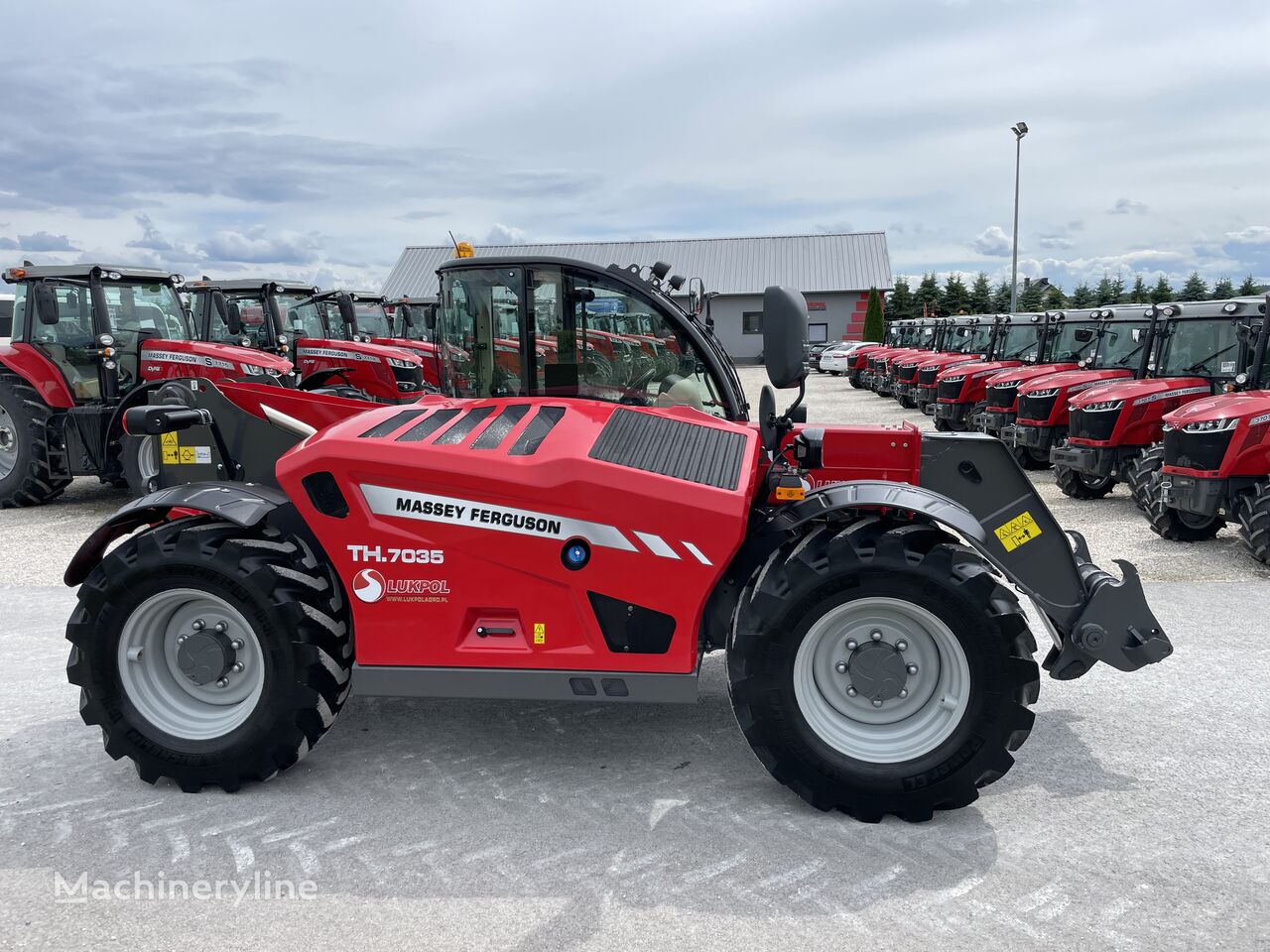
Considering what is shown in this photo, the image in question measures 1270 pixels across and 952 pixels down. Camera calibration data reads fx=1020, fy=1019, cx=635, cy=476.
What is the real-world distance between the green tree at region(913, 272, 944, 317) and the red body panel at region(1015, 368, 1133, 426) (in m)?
42.4

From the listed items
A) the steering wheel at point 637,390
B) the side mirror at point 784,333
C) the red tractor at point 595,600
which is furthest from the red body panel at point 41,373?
the side mirror at point 784,333

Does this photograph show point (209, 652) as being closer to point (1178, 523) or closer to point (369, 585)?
point (369, 585)

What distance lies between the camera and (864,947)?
2795 mm

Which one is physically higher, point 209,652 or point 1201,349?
point 1201,349

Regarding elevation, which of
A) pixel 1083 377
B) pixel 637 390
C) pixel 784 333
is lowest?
pixel 1083 377

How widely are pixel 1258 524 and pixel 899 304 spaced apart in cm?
4792

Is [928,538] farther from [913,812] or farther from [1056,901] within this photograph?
[1056,901]

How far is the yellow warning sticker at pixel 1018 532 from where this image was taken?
13.0ft

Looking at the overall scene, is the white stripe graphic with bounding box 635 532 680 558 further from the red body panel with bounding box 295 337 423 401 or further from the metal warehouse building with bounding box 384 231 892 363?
the metal warehouse building with bounding box 384 231 892 363

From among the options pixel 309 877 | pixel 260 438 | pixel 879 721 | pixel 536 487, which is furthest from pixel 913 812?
pixel 260 438

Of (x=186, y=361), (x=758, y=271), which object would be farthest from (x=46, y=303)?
(x=758, y=271)

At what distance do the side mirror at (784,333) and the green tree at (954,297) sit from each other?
5252 centimetres

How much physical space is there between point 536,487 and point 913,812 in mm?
1691

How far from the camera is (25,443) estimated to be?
10.5 m
